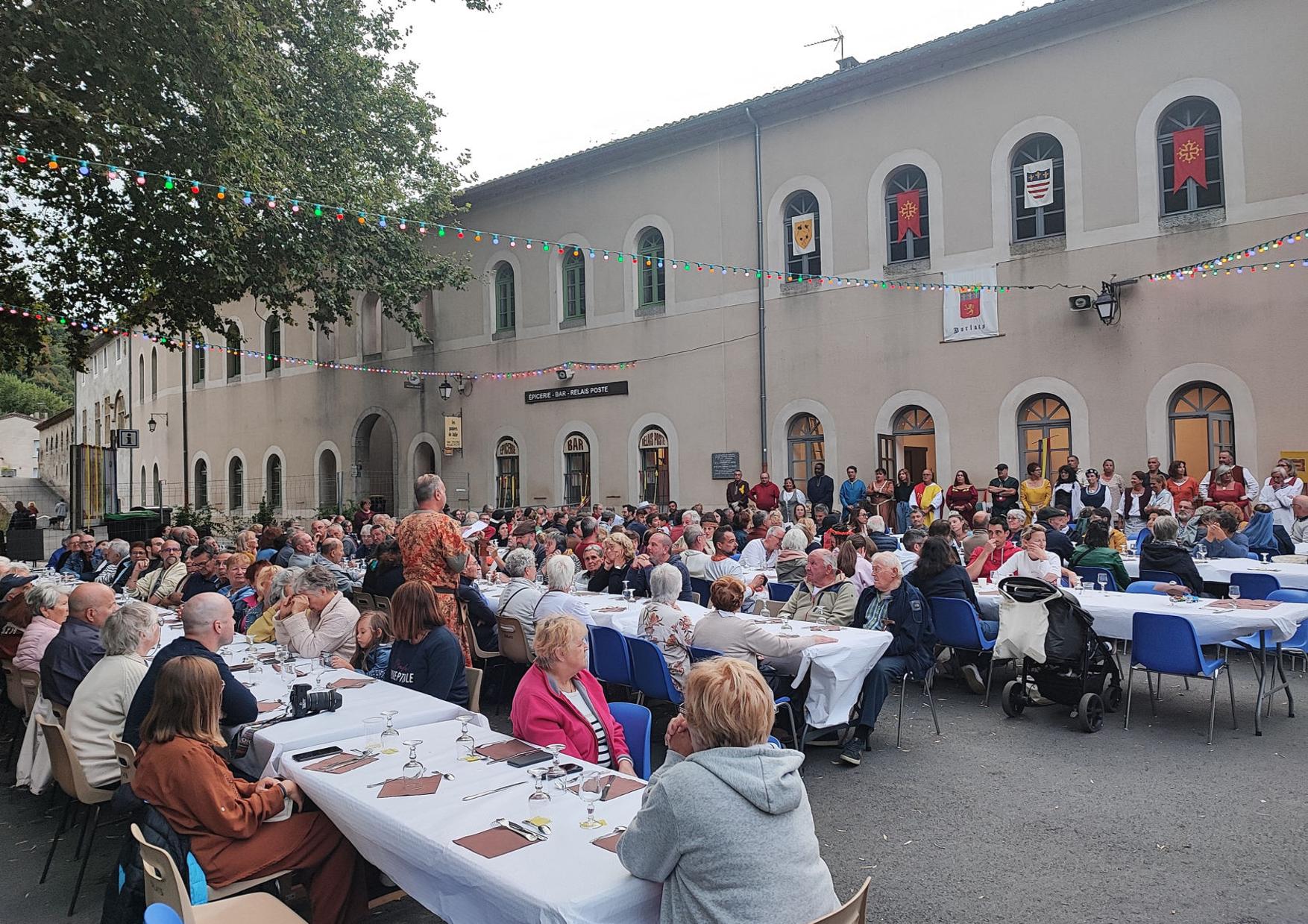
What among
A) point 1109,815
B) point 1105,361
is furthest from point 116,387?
point 1109,815

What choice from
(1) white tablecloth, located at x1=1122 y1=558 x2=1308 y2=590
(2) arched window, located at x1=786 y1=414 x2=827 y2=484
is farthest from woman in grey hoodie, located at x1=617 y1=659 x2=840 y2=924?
(2) arched window, located at x1=786 y1=414 x2=827 y2=484

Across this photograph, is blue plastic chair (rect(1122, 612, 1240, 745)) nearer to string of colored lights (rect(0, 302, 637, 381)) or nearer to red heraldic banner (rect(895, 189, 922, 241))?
red heraldic banner (rect(895, 189, 922, 241))

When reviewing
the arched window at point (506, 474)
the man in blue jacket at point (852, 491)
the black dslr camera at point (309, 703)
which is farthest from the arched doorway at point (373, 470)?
the black dslr camera at point (309, 703)

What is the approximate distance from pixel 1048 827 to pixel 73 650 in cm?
576

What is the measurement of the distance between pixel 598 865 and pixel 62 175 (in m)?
14.1

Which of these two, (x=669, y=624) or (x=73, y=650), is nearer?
(x=73, y=650)

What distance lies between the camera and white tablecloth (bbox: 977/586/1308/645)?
6.74m

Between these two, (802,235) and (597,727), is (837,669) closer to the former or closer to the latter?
(597,727)

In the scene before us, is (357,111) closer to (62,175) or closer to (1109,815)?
(62,175)

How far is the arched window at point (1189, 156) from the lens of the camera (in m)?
13.5

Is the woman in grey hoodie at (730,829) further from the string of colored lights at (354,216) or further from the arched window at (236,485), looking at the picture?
the arched window at (236,485)

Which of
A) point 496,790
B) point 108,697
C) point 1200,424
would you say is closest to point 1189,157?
point 1200,424

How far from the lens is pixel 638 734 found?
4430mm

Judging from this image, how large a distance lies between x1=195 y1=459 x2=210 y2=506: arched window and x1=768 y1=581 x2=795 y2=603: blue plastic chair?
2758 cm
